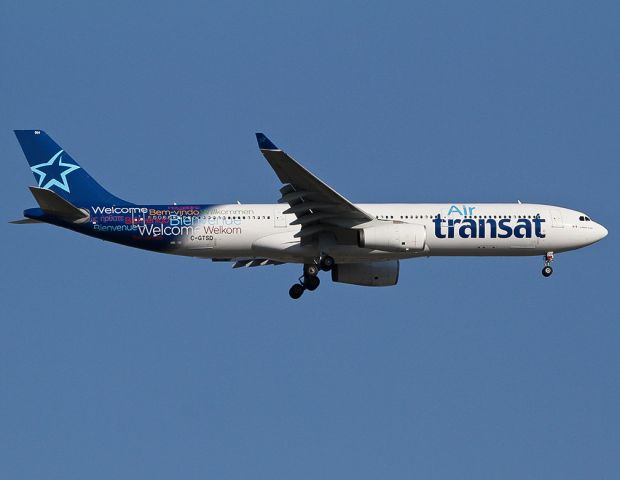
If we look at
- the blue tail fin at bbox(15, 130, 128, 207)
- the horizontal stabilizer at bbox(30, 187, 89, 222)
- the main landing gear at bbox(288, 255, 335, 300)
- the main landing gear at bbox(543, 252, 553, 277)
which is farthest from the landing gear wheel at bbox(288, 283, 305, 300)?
the main landing gear at bbox(543, 252, 553, 277)

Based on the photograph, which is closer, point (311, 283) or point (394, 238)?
point (394, 238)

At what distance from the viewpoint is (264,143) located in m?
50.8

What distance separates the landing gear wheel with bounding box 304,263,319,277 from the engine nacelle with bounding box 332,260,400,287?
231cm

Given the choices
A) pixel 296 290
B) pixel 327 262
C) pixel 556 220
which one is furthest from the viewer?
pixel 556 220

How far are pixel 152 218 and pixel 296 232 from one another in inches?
262

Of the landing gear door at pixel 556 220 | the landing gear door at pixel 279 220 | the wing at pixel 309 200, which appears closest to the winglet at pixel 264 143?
the wing at pixel 309 200

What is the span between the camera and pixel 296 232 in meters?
57.2

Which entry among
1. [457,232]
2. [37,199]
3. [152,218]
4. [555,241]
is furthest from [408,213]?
[37,199]

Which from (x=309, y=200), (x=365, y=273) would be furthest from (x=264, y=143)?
(x=365, y=273)

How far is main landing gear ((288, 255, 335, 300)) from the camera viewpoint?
57.3 meters

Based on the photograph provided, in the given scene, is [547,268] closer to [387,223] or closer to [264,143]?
[387,223]

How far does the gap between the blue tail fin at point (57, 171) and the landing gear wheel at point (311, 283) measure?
9.31 m

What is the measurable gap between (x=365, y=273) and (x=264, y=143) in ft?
39.9

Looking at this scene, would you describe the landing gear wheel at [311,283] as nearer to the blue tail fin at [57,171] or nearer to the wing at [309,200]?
the wing at [309,200]
